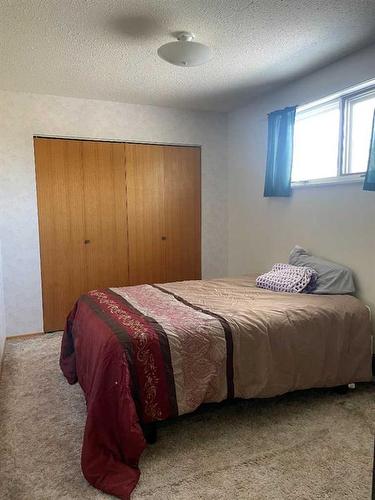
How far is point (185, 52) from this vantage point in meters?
2.30

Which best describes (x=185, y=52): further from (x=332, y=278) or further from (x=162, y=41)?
(x=332, y=278)

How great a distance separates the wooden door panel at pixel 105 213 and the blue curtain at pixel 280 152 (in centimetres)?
158

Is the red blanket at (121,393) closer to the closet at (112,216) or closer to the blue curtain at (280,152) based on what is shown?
the closet at (112,216)

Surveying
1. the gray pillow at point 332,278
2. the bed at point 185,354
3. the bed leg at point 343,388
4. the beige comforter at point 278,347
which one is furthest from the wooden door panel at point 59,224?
the bed leg at point 343,388

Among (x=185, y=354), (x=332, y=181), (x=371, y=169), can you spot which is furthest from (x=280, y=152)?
(x=185, y=354)

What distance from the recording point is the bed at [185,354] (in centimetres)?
182

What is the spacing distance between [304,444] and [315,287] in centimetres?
123

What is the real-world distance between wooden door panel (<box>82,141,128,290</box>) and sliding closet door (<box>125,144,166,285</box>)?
0.28ft

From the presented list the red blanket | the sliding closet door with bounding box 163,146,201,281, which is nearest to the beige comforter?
the red blanket

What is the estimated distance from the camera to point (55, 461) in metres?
1.91

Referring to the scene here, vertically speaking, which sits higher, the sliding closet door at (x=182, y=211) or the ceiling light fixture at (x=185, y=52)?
the ceiling light fixture at (x=185, y=52)

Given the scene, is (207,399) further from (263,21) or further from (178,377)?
(263,21)

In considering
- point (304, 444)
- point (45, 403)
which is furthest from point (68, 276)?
point (304, 444)

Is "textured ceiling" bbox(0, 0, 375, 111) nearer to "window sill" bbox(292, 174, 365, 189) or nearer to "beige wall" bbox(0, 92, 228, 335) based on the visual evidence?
"beige wall" bbox(0, 92, 228, 335)
